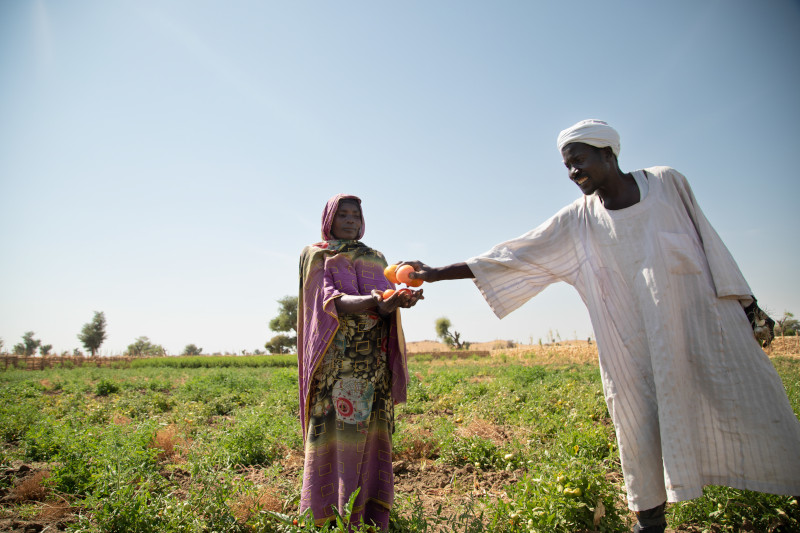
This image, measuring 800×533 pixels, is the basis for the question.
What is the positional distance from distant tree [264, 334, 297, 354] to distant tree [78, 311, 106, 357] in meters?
23.0

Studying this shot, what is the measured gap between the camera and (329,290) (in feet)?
8.45

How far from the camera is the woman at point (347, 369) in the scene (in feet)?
8.20

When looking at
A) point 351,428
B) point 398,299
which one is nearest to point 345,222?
point 398,299

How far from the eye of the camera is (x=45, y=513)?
10.4 ft

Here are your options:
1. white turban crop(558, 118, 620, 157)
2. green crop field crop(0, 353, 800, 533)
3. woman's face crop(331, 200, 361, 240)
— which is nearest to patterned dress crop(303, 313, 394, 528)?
green crop field crop(0, 353, 800, 533)

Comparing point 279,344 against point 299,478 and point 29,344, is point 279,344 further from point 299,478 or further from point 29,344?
point 299,478

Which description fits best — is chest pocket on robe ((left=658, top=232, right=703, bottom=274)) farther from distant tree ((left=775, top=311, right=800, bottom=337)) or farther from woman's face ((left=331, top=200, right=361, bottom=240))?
distant tree ((left=775, top=311, right=800, bottom=337))

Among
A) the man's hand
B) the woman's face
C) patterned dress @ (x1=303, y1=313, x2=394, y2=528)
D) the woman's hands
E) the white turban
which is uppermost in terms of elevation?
the white turban

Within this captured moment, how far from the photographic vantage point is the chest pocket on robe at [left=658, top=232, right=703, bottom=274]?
85.0 inches

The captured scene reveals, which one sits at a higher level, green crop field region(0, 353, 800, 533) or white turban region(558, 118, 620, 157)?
white turban region(558, 118, 620, 157)

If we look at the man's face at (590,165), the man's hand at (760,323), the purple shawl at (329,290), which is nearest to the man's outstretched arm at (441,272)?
the purple shawl at (329,290)

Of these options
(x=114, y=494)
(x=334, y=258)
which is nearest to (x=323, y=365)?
(x=334, y=258)

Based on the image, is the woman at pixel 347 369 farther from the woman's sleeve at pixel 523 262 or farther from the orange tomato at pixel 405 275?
the woman's sleeve at pixel 523 262

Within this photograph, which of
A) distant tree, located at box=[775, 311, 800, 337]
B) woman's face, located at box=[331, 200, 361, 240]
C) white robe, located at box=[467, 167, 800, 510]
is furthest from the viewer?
distant tree, located at box=[775, 311, 800, 337]
